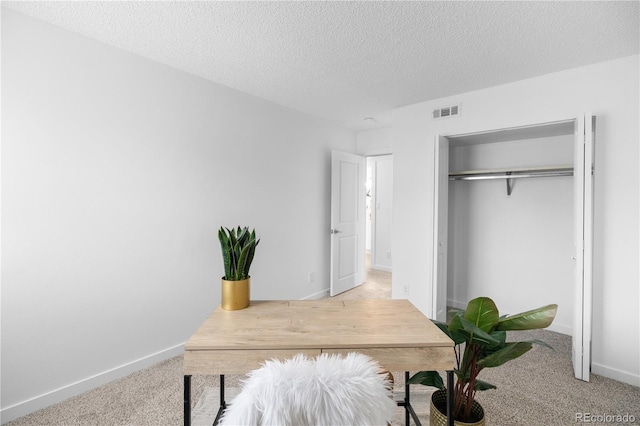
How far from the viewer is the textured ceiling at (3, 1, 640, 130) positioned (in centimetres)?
179

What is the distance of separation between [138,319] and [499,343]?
96.2 inches

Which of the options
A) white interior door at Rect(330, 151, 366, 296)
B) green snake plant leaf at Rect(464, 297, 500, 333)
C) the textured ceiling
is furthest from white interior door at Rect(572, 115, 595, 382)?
white interior door at Rect(330, 151, 366, 296)

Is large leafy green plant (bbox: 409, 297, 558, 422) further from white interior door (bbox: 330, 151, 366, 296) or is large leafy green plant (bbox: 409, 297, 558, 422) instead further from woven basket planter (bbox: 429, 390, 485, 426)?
white interior door (bbox: 330, 151, 366, 296)

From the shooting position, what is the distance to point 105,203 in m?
2.21

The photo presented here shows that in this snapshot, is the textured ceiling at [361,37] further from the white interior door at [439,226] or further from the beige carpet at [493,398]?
the beige carpet at [493,398]

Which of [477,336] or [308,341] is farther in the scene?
[477,336]

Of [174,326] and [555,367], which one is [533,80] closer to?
[555,367]

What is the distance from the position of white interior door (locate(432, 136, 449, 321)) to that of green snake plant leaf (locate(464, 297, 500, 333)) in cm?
153

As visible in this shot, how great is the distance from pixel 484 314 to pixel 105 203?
245 centimetres

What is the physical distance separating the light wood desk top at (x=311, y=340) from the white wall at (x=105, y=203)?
1.34 metres

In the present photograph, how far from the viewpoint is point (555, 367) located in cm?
243

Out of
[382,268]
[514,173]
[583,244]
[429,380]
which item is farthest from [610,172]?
[382,268]

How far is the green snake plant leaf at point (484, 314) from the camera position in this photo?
135 cm

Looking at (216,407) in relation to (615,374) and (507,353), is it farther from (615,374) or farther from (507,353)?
(615,374)
